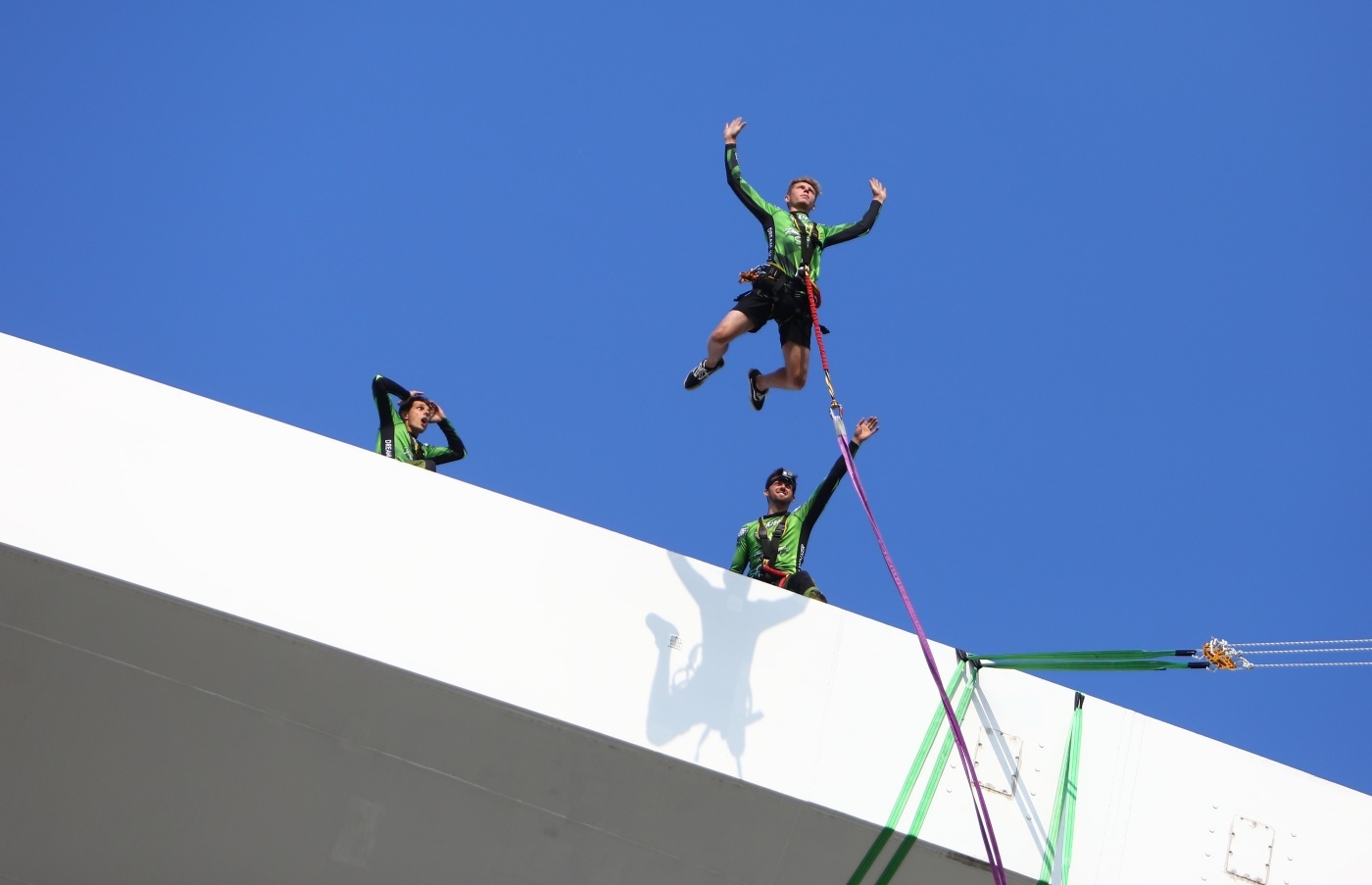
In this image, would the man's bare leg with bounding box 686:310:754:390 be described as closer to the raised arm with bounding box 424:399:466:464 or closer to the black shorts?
the black shorts

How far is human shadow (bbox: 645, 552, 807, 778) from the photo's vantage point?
4.54m

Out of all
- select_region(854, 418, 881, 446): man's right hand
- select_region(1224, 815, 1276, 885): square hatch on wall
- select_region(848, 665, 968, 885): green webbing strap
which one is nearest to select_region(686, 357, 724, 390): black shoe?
select_region(854, 418, 881, 446): man's right hand

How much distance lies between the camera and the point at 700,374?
6.08 m

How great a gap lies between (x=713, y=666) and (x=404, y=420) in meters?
2.49

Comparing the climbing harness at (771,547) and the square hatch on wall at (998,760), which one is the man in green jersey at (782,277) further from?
the square hatch on wall at (998,760)

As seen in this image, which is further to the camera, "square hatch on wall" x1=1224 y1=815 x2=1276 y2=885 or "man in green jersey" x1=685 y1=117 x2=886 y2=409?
"man in green jersey" x1=685 y1=117 x2=886 y2=409

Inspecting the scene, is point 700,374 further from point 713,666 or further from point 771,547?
point 713,666

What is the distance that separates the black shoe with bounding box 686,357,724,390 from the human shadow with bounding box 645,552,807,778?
150 centimetres

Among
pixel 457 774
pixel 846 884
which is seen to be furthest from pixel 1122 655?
pixel 457 774

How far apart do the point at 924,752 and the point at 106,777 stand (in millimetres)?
3133

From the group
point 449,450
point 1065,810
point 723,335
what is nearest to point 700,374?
point 723,335

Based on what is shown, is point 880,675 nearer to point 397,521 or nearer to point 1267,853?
point 1267,853

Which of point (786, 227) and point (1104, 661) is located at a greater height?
point (786, 227)

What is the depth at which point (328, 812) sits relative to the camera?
470 cm
